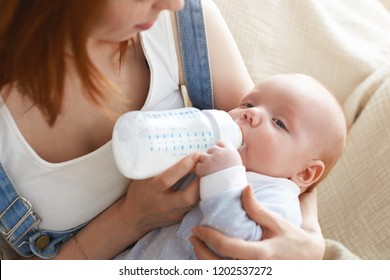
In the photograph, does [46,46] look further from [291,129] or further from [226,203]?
[291,129]

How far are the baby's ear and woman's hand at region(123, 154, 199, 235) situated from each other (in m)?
0.26

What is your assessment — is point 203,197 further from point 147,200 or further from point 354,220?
point 354,220

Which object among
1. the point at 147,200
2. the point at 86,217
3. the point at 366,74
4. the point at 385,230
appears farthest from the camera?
the point at 366,74

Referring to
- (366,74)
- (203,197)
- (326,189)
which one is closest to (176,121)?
(203,197)

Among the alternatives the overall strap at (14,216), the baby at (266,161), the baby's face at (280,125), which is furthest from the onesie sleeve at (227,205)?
the overall strap at (14,216)

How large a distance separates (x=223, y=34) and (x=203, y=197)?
1.39 ft

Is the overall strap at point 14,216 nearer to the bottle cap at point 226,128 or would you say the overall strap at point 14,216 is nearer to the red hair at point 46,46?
the red hair at point 46,46

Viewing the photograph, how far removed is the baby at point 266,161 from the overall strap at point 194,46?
11 cm

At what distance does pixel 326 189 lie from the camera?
1699 millimetres

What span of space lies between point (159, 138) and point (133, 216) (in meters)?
0.23

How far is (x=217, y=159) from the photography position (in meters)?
1.09

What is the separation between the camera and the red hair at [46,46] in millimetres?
915

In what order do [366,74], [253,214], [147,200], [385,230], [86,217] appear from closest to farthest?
[253,214] < [147,200] < [86,217] < [385,230] < [366,74]

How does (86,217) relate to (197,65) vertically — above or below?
below
